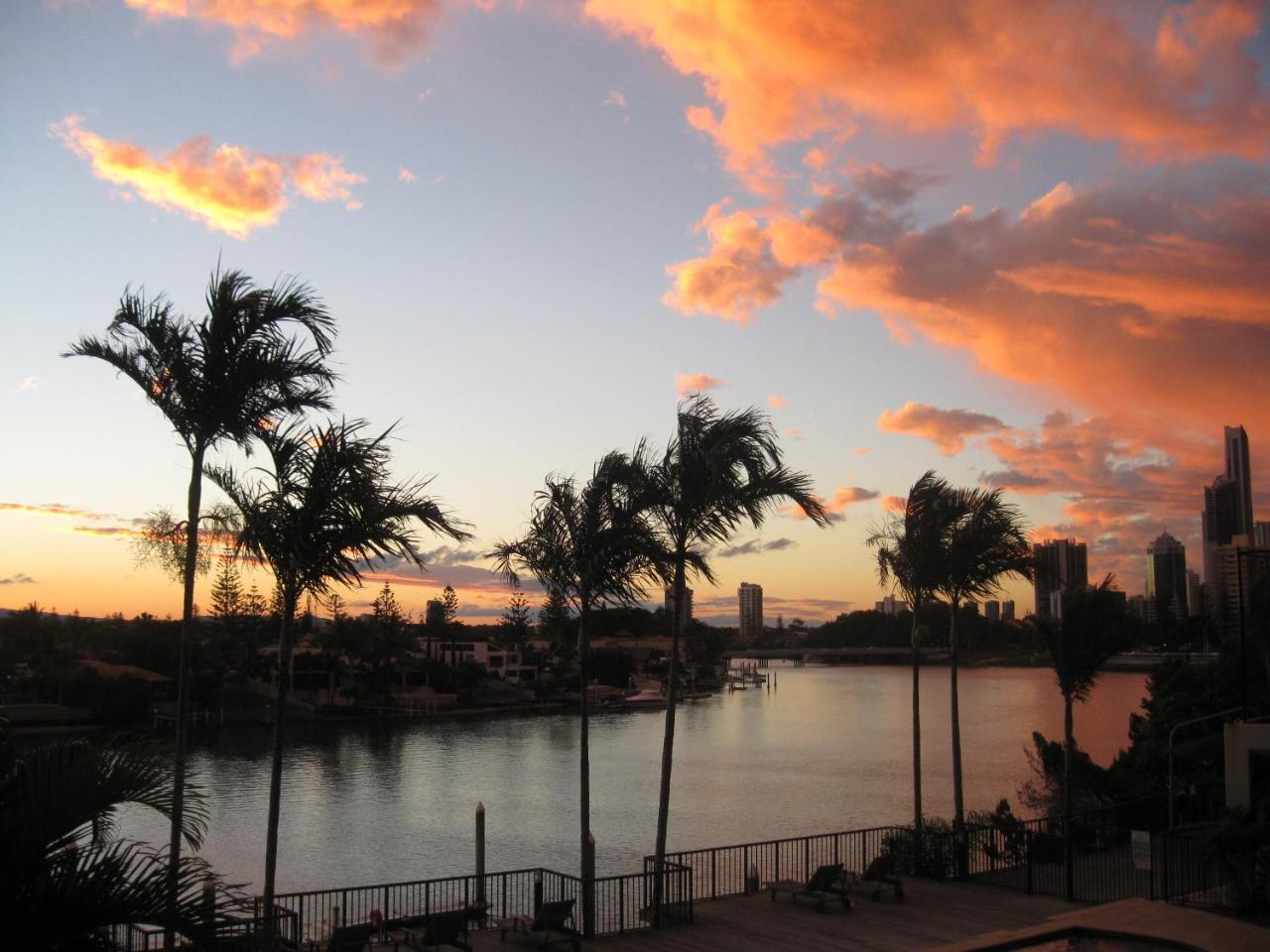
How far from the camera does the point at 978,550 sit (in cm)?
2239

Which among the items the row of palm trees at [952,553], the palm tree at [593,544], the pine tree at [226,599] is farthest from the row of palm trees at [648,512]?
the pine tree at [226,599]

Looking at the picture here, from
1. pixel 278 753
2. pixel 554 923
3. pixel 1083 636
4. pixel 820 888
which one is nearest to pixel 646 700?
pixel 1083 636

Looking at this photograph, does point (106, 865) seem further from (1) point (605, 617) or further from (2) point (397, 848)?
(2) point (397, 848)

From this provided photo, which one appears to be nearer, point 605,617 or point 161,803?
point 161,803

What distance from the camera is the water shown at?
36.1 meters

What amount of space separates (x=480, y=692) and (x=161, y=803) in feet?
336

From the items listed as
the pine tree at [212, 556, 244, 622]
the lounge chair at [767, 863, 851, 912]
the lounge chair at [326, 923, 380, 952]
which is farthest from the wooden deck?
the pine tree at [212, 556, 244, 622]

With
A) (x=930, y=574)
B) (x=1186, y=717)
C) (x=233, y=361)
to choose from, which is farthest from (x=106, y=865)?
(x=1186, y=717)

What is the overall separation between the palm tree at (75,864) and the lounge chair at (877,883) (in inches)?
559

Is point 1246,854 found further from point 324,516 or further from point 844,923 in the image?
point 324,516

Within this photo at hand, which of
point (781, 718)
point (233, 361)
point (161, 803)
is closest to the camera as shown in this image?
point (161, 803)

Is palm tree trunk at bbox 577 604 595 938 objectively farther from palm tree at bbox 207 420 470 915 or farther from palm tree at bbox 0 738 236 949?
palm tree at bbox 0 738 236 949

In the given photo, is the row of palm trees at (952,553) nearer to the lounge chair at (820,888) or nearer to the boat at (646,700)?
the lounge chair at (820,888)

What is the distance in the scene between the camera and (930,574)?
72.3 ft
